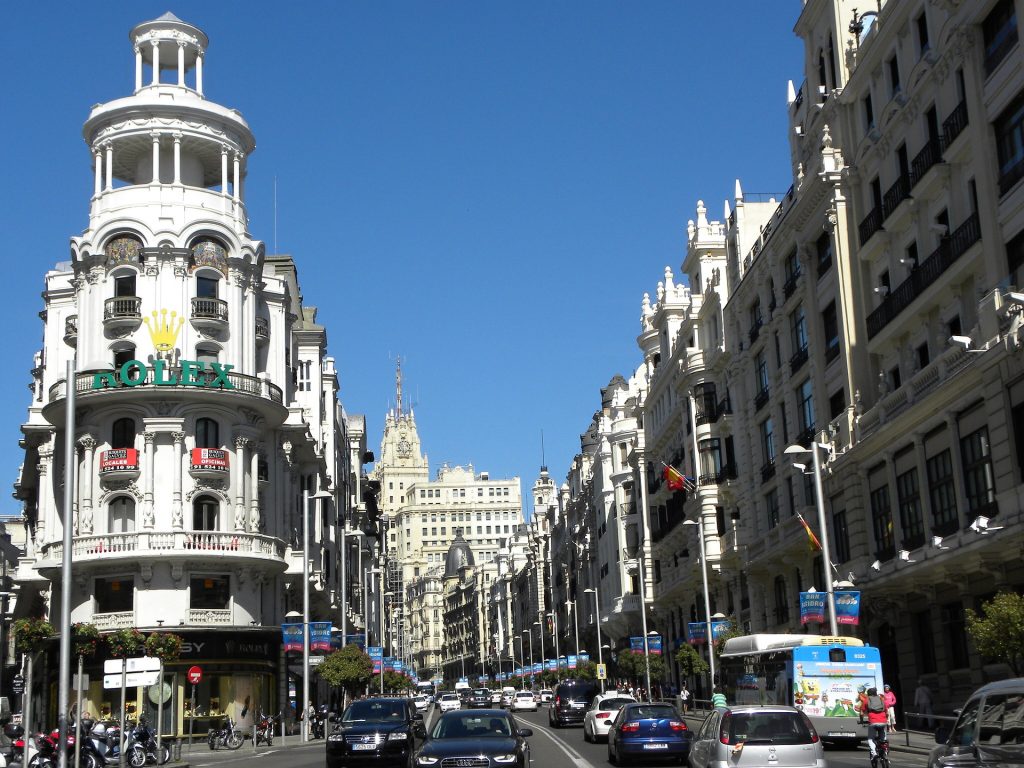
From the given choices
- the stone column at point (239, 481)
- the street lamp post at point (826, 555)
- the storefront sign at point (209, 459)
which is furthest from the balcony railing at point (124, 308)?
the street lamp post at point (826, 555)

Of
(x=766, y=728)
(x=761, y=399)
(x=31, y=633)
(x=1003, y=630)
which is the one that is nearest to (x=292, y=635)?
(x=31, y=633)

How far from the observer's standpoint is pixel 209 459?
5678 cm

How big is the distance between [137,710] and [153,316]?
17402mm

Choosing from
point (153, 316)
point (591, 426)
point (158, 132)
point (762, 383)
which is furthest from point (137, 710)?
point (591, 426)

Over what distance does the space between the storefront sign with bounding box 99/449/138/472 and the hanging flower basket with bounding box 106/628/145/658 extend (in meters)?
19.8

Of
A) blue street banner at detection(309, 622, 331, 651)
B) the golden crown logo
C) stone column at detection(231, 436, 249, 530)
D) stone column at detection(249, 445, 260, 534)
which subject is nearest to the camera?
blue street banner at detection(309, 622, 331, 651)

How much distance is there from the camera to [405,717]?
29703 millimetres

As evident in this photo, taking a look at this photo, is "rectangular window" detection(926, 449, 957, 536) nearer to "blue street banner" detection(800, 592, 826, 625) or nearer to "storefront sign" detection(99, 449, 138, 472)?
"blue street banner" detection(800, 592, 826, 625)

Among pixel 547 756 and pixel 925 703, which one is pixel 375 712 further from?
pixel 925 703

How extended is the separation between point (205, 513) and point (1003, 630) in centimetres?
3835

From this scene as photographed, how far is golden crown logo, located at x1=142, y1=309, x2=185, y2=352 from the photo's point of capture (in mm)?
58031

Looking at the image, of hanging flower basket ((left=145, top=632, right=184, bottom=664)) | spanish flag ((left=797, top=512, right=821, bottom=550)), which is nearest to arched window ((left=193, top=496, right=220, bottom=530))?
hanging flower basket ((left=145, top=632, right=184, bottom=664))

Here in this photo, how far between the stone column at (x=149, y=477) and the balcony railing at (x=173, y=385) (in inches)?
92.6

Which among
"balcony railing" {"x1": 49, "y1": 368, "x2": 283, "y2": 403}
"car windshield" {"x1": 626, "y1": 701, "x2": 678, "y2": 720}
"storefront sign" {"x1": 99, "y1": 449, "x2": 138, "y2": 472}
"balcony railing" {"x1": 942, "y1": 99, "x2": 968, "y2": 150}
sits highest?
"balcony railing" {"x1": 942, "y1": 99, "x2": 968, "y2": 150}
